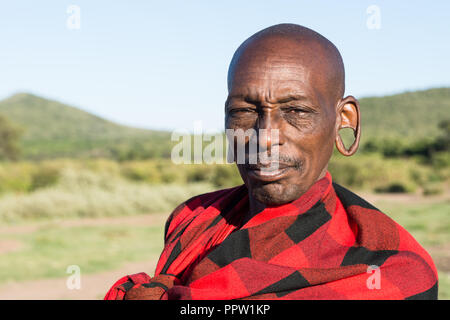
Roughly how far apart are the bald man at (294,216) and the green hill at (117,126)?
111 ft

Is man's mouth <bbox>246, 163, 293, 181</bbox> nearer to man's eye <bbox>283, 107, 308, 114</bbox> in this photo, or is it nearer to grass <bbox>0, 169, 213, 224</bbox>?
man's eye <bbox>283, 107, 308, 114</bbox>

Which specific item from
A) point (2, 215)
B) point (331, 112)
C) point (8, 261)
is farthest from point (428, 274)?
point (2, 215)

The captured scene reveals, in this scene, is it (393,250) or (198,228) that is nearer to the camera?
(393,250)

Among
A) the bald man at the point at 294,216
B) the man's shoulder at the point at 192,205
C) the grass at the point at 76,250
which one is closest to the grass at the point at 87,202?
the grass at the point at 76,250

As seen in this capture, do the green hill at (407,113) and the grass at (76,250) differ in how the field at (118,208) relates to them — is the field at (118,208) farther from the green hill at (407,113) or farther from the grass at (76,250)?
the green hill at (407,113)

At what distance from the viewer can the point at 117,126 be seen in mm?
104562

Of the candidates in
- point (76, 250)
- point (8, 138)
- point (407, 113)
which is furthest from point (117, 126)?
point (76, 250)

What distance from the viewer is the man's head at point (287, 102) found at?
4.96 feet

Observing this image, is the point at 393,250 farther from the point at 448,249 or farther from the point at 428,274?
the point at 448,249

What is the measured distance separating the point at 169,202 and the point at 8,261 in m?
7.48

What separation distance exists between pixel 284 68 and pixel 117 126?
10588cm

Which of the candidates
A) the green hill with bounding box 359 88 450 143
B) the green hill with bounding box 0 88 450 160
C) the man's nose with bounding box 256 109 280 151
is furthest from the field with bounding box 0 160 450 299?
the green hill with bounding box 359 88 450 143

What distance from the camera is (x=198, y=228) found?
6.01 ft
